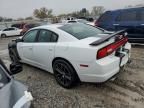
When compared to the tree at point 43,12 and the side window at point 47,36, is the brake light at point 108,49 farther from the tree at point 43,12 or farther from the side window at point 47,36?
the tree at point 43,12

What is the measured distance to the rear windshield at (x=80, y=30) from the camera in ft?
16.0

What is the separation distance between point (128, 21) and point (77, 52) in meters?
5.56

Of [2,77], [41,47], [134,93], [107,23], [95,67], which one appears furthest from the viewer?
[107,23]

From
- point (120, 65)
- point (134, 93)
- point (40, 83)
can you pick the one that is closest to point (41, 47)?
point (40, 83)

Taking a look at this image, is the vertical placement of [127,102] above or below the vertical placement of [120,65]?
below

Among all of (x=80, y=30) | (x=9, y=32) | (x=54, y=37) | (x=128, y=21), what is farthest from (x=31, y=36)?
(x=9, y=32)

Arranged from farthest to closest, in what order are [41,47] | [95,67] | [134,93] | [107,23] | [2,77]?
1. [107,23]
2. [41,47]
3. [134,93]
4. [95,67]
5. [2,77]

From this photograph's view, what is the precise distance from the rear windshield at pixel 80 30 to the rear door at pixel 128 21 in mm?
4008

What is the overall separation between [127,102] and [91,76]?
0.85 metres

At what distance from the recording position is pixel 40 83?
538cm

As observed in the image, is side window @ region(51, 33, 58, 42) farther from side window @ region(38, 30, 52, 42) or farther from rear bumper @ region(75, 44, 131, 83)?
rear bumper @ region(75, 44, 131, 83)

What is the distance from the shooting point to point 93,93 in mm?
4559

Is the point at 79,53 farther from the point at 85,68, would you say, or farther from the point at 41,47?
the point at 41,47

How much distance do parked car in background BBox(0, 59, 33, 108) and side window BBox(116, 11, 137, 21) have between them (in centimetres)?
724
